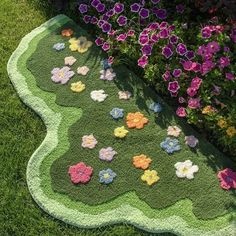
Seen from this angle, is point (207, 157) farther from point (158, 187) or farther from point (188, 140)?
point (158, 187)

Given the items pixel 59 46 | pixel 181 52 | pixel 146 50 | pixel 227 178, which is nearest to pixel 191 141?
pixel 227 178

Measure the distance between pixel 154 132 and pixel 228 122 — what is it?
2.04ft

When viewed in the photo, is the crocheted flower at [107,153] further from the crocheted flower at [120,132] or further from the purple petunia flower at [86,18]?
the purple petunia flower at [86,18]

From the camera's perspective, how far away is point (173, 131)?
14.1ft

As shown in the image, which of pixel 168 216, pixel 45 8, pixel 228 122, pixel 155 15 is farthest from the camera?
pixel 45 8

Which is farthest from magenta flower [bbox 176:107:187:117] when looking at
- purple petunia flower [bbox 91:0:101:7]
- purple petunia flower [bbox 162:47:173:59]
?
purple petunia flower [bbox 91:0:101:7]

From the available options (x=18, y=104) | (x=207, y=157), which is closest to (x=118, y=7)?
(x=18, y=104)

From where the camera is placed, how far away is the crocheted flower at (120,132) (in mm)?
4309

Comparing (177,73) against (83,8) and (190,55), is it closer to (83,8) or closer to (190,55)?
(190,55)

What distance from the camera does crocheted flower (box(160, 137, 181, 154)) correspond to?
4199mm

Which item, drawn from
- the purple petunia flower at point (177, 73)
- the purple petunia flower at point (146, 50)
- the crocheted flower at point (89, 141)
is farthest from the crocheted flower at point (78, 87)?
the purple petunia flower at point (177, 73)

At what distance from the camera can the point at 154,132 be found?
4.33 metres

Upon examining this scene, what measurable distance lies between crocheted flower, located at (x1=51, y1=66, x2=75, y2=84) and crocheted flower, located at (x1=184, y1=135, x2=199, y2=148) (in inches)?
49.7

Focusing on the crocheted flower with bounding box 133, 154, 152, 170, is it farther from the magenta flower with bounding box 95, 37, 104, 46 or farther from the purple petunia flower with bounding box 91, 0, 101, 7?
the purple petunia flower with bounding box 91, 0, 101, 7
